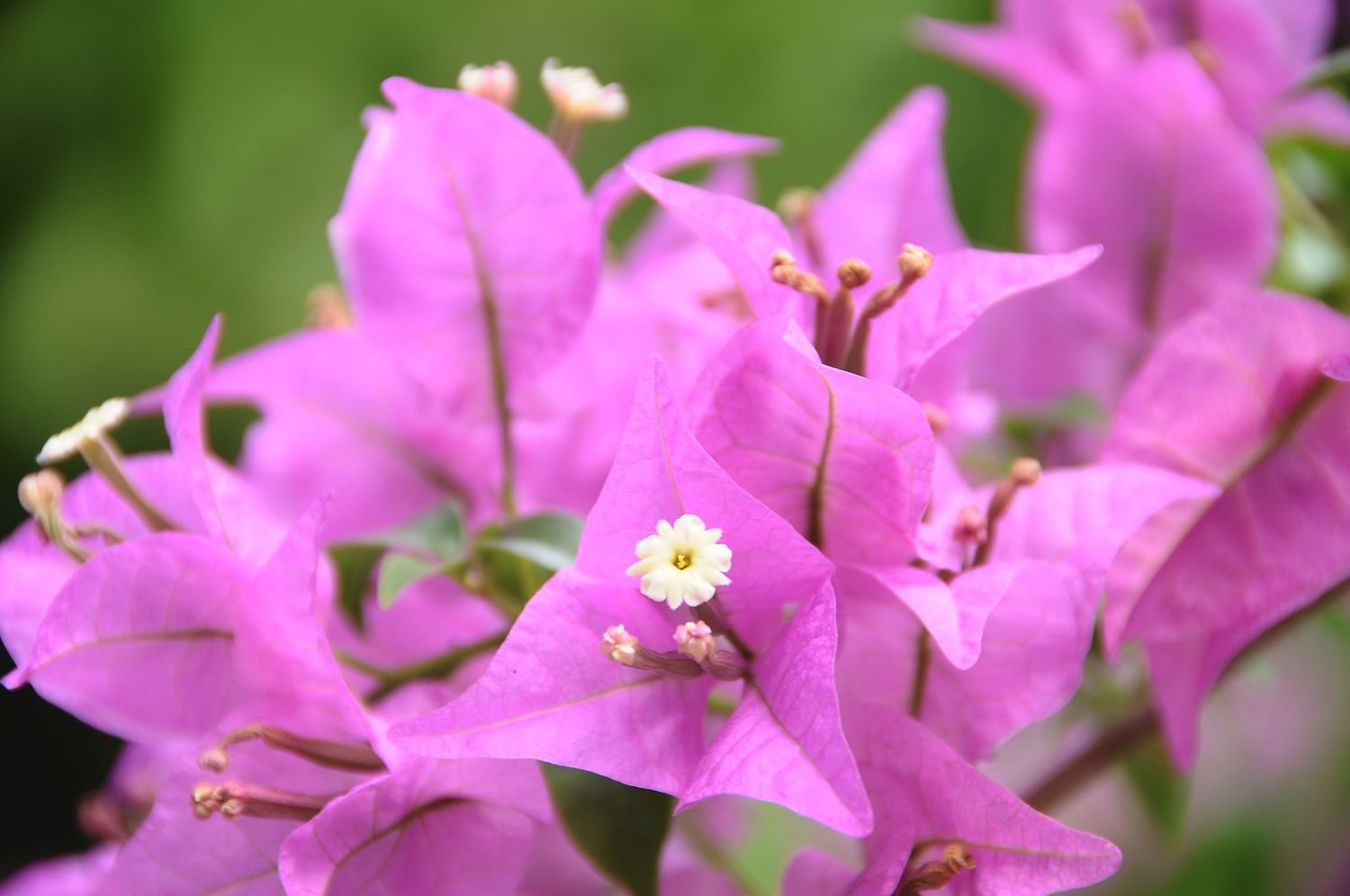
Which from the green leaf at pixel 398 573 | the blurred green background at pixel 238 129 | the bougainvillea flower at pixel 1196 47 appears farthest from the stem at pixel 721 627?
the blurred green background at pixel 238 129

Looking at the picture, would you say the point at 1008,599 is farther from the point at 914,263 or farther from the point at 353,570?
the point at 353,570

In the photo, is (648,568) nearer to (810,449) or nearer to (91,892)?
(810,449)

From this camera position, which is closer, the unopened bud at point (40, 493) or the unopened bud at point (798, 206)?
the unopened bud at point (40, 493)

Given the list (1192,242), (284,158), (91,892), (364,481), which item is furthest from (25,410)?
(1192,242)

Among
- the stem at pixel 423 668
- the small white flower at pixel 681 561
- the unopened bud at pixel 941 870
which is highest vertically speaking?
the small white flower at pixel 681 561

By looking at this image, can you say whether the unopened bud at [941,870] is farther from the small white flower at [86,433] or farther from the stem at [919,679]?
the small white flower at [86,433]
